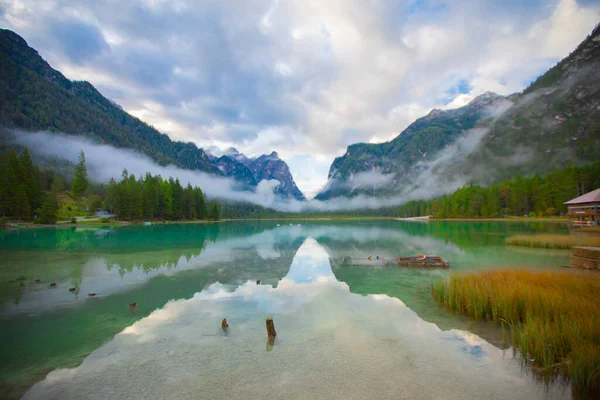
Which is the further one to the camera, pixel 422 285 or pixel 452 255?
pixel 452 255

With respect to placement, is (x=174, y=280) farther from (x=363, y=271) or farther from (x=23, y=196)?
(x=23, y=196)

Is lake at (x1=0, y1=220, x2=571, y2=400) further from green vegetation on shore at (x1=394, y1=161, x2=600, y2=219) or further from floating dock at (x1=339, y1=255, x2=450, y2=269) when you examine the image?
green vegetation on shore at (x1=394, y1=161, x2=600, y2=219)

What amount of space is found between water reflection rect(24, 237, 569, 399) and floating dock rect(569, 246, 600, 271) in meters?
18.1

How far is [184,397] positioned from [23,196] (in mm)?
102425

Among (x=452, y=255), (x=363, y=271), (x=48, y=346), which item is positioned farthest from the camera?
(x=452, y=255)

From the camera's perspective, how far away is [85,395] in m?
8.07

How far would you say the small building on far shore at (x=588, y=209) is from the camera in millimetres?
60991

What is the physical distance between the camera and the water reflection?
8.21 meters

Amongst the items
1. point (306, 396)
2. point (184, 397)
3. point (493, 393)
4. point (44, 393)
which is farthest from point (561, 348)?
point (44, 393)

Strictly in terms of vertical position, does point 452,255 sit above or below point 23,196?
below

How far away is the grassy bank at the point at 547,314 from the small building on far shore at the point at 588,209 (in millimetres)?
65955

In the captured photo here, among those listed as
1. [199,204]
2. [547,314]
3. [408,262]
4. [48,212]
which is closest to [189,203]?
[199,204]

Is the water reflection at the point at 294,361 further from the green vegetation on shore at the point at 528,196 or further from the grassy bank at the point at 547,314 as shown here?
the green vegetation on shore at the point at 528,196

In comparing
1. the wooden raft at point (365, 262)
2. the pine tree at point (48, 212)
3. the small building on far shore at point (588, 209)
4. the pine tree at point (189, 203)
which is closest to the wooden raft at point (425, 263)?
the wooden raft at point (365, 262)
